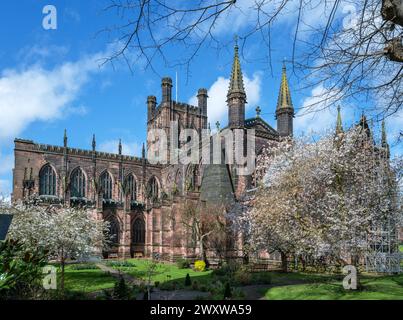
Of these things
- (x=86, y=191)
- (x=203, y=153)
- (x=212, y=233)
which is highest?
(x=203, y=153)

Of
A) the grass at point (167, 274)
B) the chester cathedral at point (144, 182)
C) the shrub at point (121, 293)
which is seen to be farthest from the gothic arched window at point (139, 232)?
the shrub at point (121, 293)

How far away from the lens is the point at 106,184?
177 ft

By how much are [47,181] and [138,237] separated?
1413 centimetres

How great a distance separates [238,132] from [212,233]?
11437mm

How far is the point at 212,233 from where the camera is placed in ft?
109

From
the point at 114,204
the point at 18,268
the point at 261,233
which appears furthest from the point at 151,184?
the point at 18,268

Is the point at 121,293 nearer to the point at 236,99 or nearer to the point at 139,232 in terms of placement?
the point at 236,99

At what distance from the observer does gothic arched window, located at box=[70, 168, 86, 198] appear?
51000 millimetres

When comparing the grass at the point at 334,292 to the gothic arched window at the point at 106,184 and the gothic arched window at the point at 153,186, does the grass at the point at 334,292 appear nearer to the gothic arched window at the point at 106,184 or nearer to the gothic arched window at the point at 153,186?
the gothic arched window at the point at 106,184

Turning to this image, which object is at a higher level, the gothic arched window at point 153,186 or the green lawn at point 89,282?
the gothic arched window at point 153,186

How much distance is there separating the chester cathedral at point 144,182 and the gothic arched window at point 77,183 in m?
0.13

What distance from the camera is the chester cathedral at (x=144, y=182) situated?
39156 millimetres

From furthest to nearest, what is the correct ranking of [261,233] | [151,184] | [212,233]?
[151,184]
[212,233]
[261,233]
